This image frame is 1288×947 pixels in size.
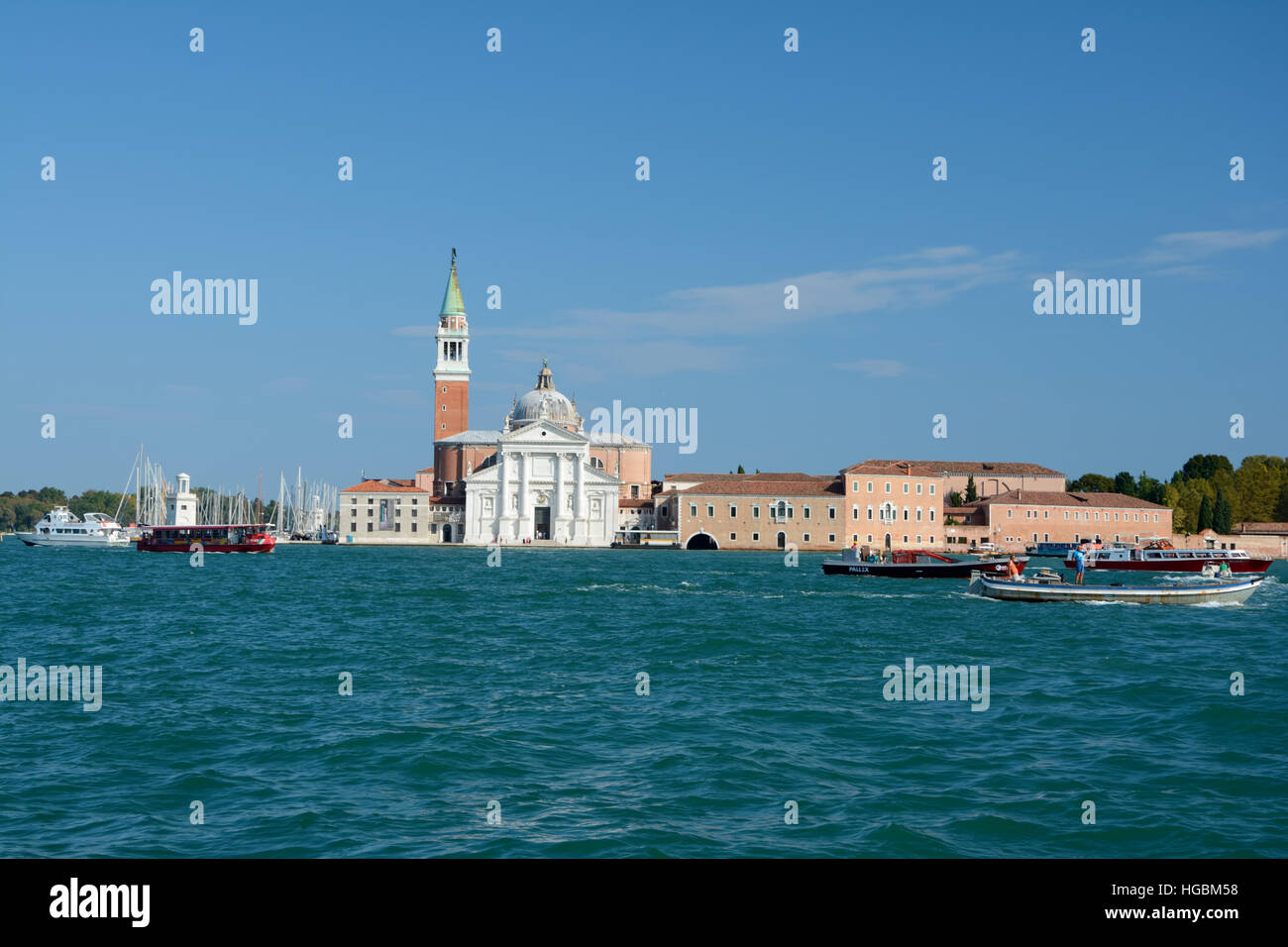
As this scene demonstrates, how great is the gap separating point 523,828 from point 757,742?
137 inches

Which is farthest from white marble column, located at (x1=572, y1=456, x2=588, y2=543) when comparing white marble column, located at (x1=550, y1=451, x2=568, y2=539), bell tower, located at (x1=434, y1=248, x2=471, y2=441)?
bell tower, located at (x1=434, y1=248, x2=471, y2=441)

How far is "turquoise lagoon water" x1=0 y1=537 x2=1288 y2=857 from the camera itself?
7.69 metres

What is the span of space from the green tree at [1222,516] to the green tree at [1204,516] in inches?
11.6

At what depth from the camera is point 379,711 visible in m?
12.2

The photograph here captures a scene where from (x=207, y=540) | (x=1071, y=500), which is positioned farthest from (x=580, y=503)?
(x=1071, y=500)

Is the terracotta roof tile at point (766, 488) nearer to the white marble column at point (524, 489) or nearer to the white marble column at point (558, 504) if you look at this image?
the white marble column at point (558, 504)

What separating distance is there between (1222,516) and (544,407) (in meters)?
50.6

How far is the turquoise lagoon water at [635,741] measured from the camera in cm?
769

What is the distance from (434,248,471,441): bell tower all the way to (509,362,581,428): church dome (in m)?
4.60

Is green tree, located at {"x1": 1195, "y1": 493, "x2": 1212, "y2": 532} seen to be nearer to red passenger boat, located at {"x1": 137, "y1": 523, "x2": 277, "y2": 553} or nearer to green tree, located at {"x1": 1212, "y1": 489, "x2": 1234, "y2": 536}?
green tree, located at {"x1": 1212, "y1": 489, "x2": 1234, "y2": 536}

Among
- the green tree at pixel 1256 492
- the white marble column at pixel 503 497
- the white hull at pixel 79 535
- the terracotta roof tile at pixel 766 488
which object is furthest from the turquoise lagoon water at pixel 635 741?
the green tree at pixel 1256 492

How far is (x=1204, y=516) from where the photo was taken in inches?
3349
